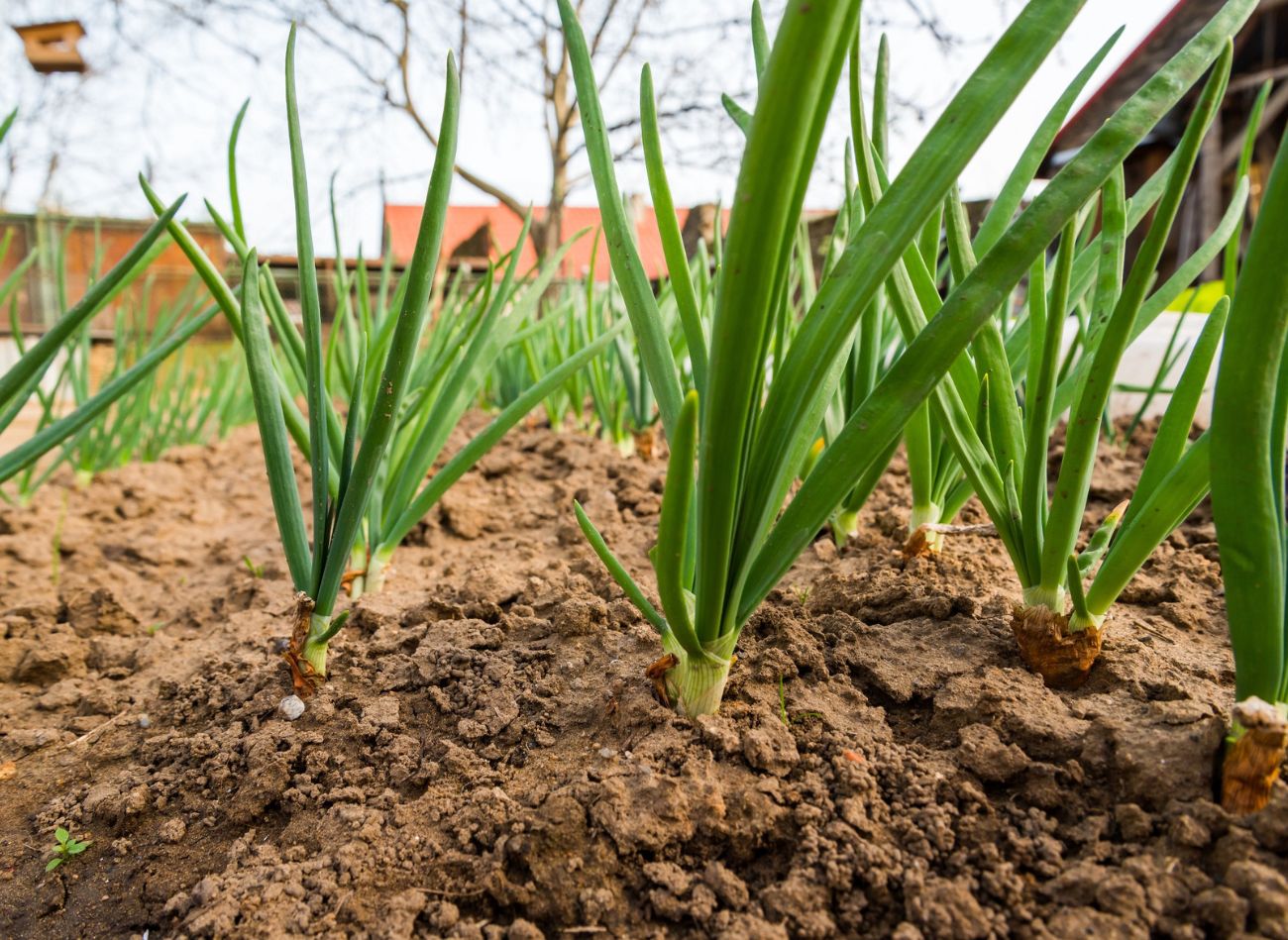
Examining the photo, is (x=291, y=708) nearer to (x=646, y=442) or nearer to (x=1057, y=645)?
(x=1057, y=645)

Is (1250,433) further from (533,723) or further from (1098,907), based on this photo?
(533,723)

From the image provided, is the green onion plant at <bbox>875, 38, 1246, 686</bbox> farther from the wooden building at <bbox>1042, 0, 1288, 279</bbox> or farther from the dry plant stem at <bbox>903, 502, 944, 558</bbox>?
the wooden building at <bbox>1042, 0, 1288, 279</bbox>

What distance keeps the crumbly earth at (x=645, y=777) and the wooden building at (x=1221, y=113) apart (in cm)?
623

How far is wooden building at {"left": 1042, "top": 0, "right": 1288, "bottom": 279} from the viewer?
6023 millimetres

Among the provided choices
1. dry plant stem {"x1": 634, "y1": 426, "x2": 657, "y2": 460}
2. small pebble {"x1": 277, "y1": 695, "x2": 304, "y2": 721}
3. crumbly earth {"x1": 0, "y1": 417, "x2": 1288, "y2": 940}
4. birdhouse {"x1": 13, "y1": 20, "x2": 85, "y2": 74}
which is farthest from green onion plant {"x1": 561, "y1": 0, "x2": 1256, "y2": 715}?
birdhouse {"x1": 13, "y1": 20, "x2": 85, "y2": 74}

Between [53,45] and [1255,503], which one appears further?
[53,45]

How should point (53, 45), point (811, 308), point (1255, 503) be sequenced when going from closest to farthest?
1. point (1255, 503)
2. point (811, 308)
3. point (53, 45)

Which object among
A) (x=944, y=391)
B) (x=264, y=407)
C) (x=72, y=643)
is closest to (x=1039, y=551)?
(x=944, y=391)

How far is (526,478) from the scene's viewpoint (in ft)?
5.46

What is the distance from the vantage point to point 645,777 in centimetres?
56

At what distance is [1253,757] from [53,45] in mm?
5709

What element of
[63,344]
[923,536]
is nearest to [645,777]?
[923,536]

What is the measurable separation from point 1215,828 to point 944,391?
0.33 metres

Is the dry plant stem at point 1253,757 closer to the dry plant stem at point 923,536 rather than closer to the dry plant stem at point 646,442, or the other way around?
the dry plant stem at point 923,536
